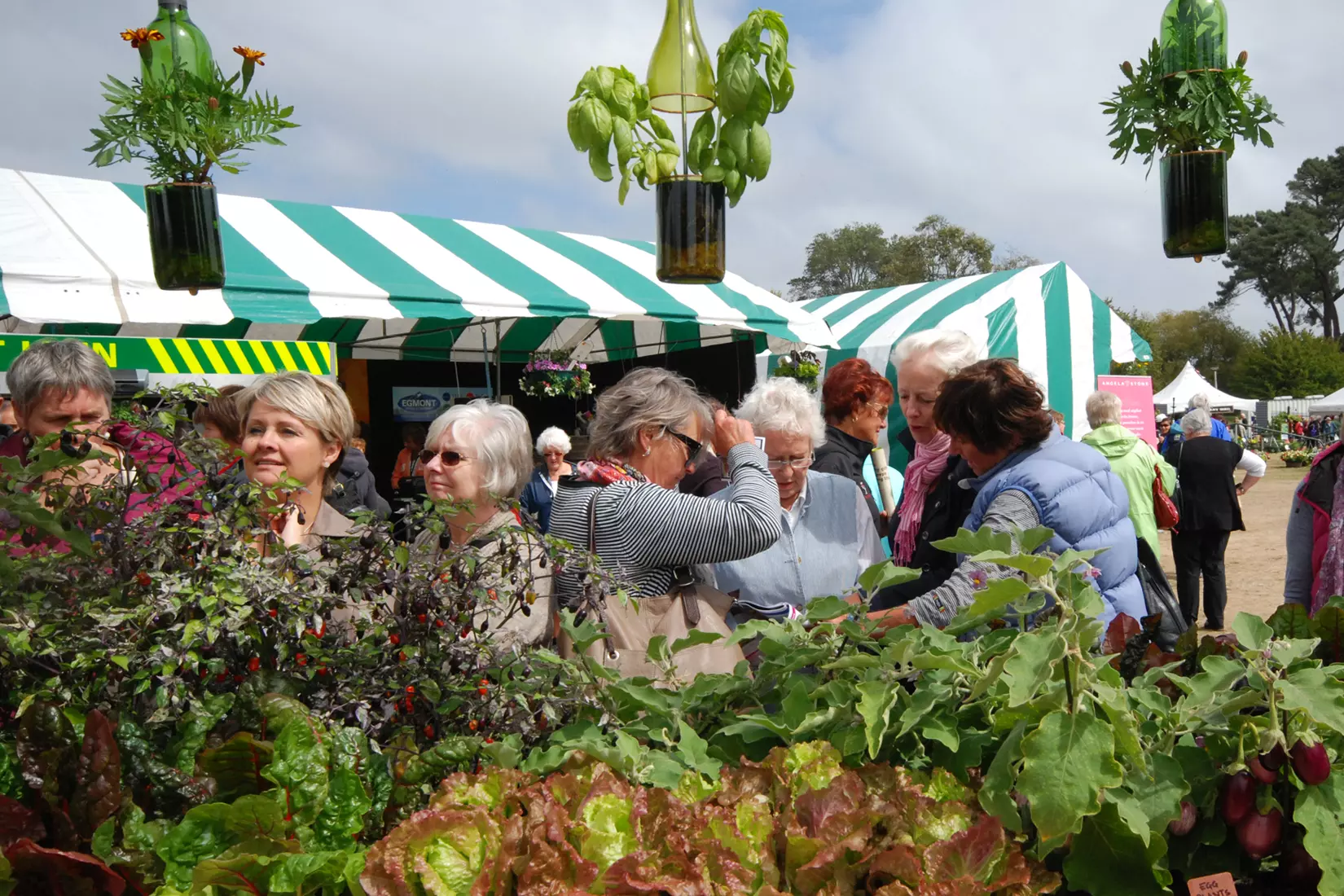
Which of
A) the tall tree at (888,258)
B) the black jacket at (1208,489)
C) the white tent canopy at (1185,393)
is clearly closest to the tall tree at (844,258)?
the tall tree at (888,258)

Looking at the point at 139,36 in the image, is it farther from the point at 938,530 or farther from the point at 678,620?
the point at 938,530

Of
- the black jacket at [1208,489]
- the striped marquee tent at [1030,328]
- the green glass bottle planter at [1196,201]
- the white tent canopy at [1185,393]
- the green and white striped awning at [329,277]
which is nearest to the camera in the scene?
the green glass bottle planter at [1196,201]

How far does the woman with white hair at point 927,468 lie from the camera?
2.35m

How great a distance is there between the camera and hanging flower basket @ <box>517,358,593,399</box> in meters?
7.48

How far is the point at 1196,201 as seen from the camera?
171cm

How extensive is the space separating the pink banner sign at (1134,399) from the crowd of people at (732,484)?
4875 millimetres

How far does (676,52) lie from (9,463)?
1118 millimetres

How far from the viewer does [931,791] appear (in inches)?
37.1

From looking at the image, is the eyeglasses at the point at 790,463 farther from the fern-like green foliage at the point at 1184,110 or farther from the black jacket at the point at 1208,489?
the black jacket at the point at 1208,489

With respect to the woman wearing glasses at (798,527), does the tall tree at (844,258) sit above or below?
above

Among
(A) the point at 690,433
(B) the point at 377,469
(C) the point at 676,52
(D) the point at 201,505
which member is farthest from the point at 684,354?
(D) the point at 201,505

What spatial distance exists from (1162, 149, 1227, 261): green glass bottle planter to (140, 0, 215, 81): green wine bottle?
5.38 feet

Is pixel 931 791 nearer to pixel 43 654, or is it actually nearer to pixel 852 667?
pixel 852 667

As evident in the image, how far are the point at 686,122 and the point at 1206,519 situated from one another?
17.9 ft
